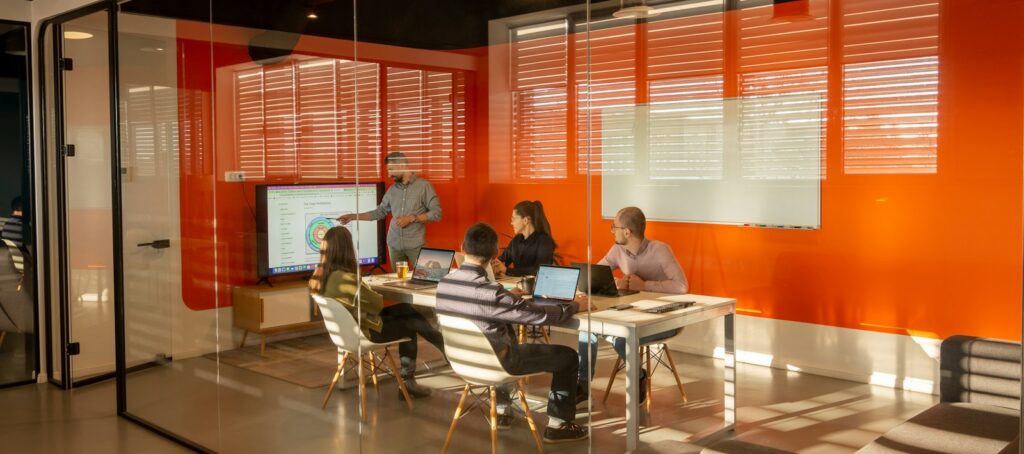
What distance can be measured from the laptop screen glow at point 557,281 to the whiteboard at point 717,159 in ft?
0.93

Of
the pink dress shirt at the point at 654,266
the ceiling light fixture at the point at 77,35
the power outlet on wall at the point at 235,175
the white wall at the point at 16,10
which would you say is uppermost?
the white wall at the point at 16,10

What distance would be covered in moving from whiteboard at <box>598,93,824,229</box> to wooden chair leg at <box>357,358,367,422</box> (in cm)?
162

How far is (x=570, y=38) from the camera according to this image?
3.05 metres

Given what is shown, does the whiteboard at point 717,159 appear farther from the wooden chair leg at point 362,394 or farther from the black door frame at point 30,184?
the black door frame at point 30,184

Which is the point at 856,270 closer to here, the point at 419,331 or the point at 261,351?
the point at 419,331

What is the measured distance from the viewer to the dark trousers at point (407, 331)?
363cm

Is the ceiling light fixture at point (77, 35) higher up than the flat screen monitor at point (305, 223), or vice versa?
the ceiling light fixture at point (77, 35)

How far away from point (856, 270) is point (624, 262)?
77 centimetres

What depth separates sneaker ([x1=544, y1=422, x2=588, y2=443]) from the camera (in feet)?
10.0

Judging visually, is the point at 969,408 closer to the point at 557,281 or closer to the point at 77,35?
the point at 557,281

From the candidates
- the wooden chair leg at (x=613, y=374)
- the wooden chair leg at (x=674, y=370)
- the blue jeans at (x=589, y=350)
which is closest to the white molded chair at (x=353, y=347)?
the blue jeans at (x=589, y=350)

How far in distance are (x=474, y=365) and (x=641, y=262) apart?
3.08 feet

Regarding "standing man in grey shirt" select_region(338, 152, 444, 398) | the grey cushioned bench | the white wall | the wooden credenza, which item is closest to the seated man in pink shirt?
the grey cushioned bench

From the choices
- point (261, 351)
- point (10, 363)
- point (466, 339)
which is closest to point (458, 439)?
point (466, 339)
